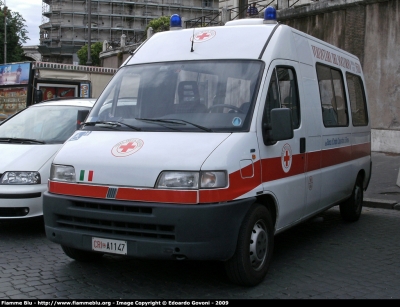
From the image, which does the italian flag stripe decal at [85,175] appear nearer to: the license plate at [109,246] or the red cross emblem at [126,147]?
the red cross emblem at [126,147]

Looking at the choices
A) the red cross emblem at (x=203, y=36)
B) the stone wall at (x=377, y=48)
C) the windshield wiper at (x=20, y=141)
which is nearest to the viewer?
the red cross emblem at (x=203, y=36)

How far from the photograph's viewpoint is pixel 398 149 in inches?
687

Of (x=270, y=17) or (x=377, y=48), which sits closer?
(x=270, y=17)

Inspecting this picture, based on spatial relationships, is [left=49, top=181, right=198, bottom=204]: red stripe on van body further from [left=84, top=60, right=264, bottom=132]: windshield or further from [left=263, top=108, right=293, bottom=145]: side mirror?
[left=263, top=108, right=293, bottom=145]: side mirror

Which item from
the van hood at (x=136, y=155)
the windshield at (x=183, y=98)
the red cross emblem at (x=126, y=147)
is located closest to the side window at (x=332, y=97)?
the windshield at (x=183, y=98)

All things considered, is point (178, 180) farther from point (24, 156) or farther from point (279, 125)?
point (24, 156)

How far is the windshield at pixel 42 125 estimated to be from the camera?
7.81 meters

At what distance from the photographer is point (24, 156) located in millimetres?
7191

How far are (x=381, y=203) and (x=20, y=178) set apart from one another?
20.1ft

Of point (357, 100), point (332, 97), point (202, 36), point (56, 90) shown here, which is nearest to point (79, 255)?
point (202, 36)

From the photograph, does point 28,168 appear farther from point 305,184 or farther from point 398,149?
point 398,149

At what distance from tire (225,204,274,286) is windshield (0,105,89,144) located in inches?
129

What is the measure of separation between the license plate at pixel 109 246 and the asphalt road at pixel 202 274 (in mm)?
381

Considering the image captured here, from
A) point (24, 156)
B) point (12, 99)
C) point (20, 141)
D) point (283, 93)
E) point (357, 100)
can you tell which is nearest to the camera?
point (283, 93)
